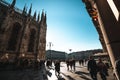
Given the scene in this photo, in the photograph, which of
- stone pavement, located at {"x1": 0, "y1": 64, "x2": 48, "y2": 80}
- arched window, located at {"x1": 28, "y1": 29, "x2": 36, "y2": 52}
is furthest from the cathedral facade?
stone pavement, located at {"x1": 0, "y1": 64, "x2": 48, "y2": 80}

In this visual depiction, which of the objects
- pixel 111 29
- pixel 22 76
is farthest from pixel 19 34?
pixel 111 29

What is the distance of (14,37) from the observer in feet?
76.7

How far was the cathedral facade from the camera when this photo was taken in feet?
67.4

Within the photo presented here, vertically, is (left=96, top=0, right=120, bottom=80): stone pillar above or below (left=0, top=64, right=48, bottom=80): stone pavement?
above

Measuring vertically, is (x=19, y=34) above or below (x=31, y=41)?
above

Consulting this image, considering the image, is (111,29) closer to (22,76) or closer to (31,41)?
(22,76)

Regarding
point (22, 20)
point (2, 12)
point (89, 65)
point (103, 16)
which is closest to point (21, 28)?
point (22, 20)

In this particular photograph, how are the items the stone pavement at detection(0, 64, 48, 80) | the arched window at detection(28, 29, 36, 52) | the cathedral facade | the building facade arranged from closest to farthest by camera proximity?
1. the building facade
2. the stone pavement at detection(0, 64, 48, 80)
3. the cathedral facade
4. the arched window at detection(28, 29, 36, 52)

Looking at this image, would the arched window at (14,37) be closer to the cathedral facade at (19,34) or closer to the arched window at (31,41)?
the cathedral facade at (19,34)

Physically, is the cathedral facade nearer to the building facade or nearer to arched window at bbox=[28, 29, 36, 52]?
arched window at bbox=[28, 29, 36, 52]

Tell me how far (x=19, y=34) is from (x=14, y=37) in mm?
1427

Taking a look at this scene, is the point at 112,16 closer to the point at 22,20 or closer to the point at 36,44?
the point at 22,20

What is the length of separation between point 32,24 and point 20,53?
9.81 meters

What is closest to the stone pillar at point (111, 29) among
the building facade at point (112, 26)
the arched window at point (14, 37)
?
the building facade at point (112, 26)
